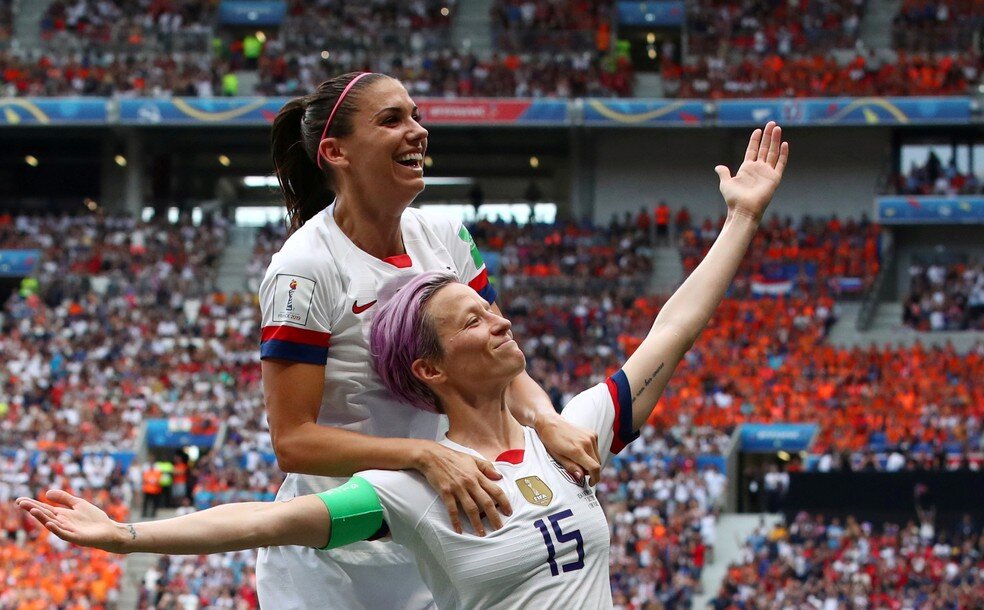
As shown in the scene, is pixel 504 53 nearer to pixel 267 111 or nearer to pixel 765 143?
pixel 267 111

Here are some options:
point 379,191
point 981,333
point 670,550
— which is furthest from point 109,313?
point 379,191

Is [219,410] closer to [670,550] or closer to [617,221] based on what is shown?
[670,550]

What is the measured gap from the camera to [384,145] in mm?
3959

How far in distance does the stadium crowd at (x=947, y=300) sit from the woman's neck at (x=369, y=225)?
24.2 m

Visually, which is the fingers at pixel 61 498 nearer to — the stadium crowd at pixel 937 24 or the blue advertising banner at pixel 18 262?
the blue advertising banner at pixel 18 262

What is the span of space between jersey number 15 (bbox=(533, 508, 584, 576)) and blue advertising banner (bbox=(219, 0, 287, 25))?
30731 millimetres

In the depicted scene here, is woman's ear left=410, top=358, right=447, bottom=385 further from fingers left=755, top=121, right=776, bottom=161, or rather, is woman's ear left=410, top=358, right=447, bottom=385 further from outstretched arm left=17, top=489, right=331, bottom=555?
fingers left=755, top=121, right=776, bottom=161

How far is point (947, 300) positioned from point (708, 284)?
2477cm

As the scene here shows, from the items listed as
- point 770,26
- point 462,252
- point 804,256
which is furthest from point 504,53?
point 462,252

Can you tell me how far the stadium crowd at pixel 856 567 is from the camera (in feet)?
55.1

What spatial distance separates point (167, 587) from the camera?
1844 cm

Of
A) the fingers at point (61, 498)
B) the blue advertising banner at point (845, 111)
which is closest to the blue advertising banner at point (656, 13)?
the blue advertising banner at point (845, 111)

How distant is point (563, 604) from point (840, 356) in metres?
22.4

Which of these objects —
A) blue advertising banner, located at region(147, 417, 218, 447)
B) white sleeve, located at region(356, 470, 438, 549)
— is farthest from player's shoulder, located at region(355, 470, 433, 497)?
blue advertising banner, located at region(147, 417, 218, 447)
